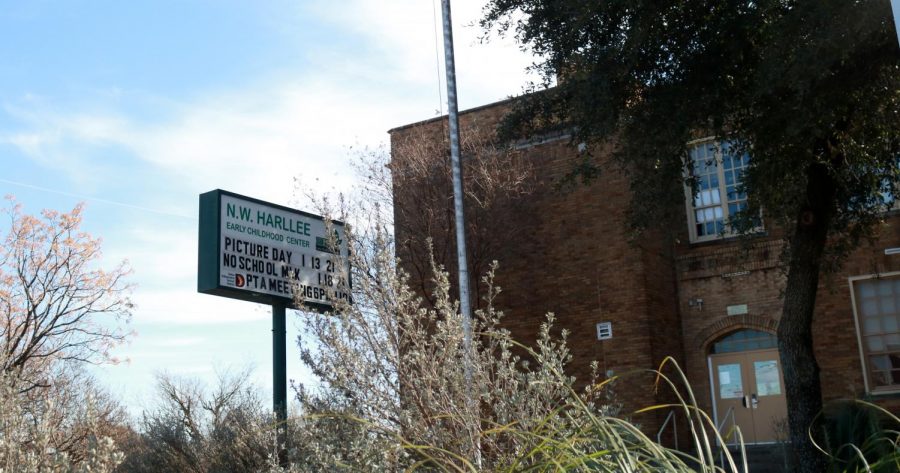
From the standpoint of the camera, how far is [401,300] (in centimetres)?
689

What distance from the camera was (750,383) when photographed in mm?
21516

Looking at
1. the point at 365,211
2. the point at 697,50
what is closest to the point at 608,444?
the point at 697,50

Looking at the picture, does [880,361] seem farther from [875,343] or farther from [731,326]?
[731,326]

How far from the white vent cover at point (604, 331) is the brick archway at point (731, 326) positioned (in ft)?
7.91

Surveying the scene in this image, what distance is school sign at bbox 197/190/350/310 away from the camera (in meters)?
13.3

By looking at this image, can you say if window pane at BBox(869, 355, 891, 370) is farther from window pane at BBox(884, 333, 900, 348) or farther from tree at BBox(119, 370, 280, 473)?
tree at BBox(119, 370, 280, 473)

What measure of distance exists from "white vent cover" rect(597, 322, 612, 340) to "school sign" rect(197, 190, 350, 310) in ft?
27.6

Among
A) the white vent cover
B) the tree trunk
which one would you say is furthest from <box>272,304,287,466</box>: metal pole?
the white vent cover

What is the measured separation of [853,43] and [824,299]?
11.1 meters

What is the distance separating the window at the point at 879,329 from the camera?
2014 centimetres

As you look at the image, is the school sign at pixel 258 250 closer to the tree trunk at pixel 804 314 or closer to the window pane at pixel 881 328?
the tree trunk at pixel 804 314

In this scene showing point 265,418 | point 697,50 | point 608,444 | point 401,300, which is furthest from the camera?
point 697,50

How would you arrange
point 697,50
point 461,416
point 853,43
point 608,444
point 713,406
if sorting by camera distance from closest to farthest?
1. point 608,444
2. point 461,416
3. point 853,43
4. point 697,50
5. point 713,406

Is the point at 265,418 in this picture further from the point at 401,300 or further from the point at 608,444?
the point at 608,444
